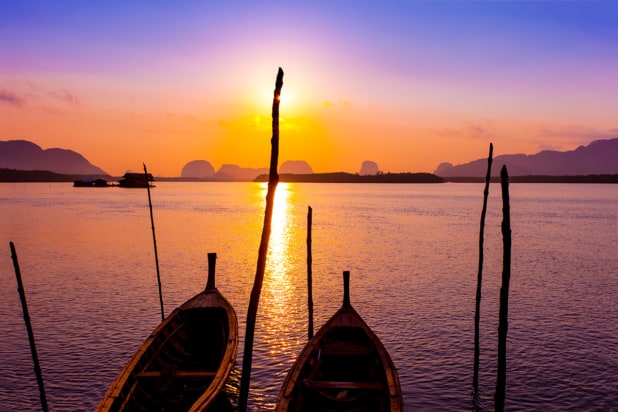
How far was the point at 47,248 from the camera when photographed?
47719 mm

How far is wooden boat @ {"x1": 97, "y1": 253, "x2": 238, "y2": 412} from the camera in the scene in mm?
11812

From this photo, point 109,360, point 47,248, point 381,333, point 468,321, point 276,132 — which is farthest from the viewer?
point 47,248

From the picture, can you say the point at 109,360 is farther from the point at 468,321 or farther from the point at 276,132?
the point at 468,321

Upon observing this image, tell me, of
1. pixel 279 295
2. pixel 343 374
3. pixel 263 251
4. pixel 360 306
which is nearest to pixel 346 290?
pixel 343 374

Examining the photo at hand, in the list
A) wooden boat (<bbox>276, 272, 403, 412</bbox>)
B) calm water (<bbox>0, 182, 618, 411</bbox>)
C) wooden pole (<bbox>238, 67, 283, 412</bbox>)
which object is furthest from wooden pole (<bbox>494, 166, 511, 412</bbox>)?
wooden pole (<bbox>238, 67, 283, 412</bbox>)

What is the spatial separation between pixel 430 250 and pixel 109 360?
3571cm

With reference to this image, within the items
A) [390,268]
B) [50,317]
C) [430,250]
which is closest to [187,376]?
[50,317]

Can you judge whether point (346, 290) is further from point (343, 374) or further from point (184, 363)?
point (184, 363)

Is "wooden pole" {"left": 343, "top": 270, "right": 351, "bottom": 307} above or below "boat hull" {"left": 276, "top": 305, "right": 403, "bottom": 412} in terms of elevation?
above

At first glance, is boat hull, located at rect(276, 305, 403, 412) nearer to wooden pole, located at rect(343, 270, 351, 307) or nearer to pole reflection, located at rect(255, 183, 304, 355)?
wooden pole, located at rect(343, 270, 351, 307)

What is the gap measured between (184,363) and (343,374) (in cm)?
460

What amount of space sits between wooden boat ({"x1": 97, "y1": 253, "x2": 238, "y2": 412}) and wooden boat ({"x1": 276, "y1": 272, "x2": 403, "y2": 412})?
1.82m

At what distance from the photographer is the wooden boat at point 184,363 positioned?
11812 mm

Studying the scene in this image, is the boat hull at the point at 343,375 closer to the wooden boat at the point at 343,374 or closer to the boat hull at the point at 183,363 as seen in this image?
the wooden boat at the point at 343,374
